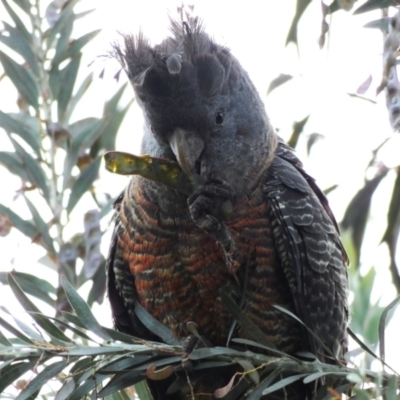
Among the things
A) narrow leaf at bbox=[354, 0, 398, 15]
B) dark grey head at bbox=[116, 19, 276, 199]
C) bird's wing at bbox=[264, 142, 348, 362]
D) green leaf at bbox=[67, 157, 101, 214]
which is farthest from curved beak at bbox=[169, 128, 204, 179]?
narrow leaf at bbox=[354, 0, 398, 15]

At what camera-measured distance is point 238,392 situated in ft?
10.7

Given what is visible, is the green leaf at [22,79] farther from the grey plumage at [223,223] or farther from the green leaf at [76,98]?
the grey plumage at [223,223]

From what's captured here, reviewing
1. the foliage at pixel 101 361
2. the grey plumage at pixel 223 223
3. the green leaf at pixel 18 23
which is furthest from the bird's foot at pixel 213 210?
the green leaf at pixel 18 23

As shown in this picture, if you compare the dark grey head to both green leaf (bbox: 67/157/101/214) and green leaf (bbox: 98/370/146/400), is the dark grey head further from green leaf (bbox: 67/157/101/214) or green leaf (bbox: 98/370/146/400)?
green leaf (bbox: 98/370/146/400)

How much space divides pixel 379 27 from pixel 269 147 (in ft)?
5.49

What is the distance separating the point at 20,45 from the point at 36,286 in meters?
1.71

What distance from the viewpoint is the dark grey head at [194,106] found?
406 centimetres

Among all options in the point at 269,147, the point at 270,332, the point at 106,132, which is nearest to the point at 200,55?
the point at 269,147

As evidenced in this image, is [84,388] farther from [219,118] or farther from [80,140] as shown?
[80,140]

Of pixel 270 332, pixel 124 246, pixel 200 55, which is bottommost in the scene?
pixel 270 332

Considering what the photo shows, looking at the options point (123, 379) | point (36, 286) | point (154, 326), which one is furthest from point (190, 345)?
point (36, 286)

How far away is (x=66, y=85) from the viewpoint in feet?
16.1

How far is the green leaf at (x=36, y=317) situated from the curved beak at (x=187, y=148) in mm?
1173

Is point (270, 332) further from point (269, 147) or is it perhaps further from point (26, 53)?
point (26, 53)
